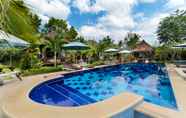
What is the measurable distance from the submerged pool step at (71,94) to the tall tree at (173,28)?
22.8m

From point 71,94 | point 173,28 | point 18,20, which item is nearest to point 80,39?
point 173,28

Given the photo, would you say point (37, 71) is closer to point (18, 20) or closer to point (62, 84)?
point (62, 84)

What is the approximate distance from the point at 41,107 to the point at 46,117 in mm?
913

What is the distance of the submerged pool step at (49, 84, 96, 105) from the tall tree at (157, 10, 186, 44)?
22756 millimetres

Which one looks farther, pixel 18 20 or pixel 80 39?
pixel 80 39

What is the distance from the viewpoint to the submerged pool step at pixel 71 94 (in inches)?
332

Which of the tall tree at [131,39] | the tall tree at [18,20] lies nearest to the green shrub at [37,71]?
the tall tree at [18,20]

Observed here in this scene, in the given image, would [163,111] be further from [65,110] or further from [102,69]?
[102,69]

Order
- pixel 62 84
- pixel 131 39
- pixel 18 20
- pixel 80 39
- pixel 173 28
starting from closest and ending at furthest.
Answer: pixel 18 20 → pixel 62 84 → pixel 173 28 → pixel 80 39 → pixel 131 39

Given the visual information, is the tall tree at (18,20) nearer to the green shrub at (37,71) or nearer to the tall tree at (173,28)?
the green shrub at (37,71)

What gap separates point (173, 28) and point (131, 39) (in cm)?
1681

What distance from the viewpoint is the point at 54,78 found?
11320 mm

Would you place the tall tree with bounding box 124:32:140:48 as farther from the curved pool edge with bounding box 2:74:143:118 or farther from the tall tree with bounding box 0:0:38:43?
the tall tree with bounding box 0:0:38:43

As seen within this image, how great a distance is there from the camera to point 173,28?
27.5m
